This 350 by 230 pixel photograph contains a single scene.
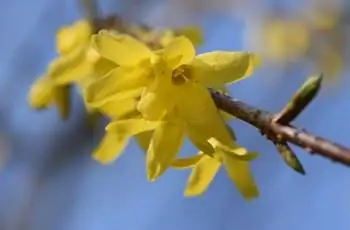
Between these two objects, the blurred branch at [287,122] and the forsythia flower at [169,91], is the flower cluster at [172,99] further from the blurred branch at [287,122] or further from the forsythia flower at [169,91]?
the blurred branch at [287,122]

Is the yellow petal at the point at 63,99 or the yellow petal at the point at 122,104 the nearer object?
the yellow petal at the point at 122,104

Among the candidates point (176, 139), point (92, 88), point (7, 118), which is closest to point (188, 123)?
point (176, 139)

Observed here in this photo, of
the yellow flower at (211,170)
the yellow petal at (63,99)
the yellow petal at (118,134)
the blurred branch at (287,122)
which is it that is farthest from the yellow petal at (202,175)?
the yellow petal at (63,99)

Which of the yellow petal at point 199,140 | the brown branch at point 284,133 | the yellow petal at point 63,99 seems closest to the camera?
the brown branch at point 284,133

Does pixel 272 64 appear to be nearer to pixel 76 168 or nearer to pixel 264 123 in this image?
pixel 76 168

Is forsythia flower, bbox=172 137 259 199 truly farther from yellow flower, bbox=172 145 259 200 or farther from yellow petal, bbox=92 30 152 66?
yellow petal, bbox=92 30 152 66

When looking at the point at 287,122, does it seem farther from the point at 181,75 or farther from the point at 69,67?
the point at 69,67

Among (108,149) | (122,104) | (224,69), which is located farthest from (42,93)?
(224,69)
